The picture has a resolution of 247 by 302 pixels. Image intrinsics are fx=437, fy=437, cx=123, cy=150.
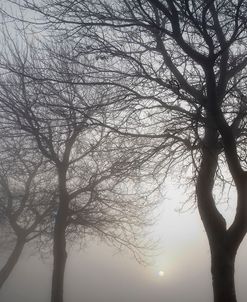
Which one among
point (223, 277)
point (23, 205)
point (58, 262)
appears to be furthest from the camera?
point (23, 205)

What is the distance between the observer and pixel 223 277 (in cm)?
655

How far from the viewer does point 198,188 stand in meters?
7.33

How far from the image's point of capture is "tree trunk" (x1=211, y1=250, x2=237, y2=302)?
21.2ft

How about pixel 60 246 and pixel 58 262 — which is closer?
pixel 58 262

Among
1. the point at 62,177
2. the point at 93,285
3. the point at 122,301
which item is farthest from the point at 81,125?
the point at 93,285

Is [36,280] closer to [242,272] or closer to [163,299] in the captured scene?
[163,299]

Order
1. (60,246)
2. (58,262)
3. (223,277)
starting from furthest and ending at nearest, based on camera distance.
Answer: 1. (60,246)
2. (58,262)
3. (223,277)

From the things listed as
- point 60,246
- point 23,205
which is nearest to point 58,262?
point 60,246

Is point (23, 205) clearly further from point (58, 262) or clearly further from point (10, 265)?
point (58, 262)

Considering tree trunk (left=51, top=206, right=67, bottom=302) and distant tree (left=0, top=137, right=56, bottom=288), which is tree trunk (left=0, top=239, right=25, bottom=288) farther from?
tree trunk (left=51, top=206, right=67, bottom=302)

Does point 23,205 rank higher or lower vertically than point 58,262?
higher

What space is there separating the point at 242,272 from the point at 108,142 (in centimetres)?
2127

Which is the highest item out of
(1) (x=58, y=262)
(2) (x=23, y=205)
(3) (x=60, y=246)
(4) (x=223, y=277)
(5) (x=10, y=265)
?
(2) (x=23, y=205)

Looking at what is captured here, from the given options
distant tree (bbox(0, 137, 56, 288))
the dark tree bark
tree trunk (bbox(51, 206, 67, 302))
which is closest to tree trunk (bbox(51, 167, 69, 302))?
tree trunk (bbox(51, 206, 67, 302))
